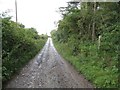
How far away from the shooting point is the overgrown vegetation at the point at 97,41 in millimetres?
10969

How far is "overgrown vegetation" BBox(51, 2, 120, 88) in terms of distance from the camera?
10969 millimetres

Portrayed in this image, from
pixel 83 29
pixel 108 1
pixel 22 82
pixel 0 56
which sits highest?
pixel 108 1

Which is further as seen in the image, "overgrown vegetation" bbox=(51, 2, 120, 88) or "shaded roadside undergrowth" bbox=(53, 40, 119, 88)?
"overgrown vegetation" bbox=(51, 2, 120, 88)

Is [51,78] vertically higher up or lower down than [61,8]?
lower down

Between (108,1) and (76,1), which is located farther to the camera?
(76,1)

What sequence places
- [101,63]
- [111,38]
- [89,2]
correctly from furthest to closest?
1. [89,2]
2. [111,38]
3. [101,63]

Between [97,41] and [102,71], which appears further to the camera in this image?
[97,41]

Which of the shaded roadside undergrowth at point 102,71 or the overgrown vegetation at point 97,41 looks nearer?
the shaded roadside undergrowth at point 102,71

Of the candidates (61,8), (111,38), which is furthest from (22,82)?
(61,8)

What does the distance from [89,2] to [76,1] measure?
389 centimetres

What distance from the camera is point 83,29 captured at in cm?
2456

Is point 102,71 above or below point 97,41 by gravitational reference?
below

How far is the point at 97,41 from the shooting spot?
19391 millimetres

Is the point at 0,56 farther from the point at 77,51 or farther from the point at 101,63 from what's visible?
Result: the point at 77,51
